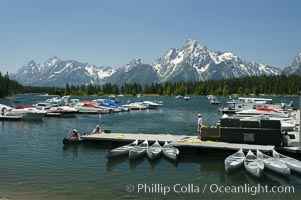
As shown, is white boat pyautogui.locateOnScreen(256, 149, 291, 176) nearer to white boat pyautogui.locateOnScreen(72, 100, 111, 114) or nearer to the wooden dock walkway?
→ the wooden dock walkway

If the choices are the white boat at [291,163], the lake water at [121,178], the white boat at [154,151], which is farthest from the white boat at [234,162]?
the white boat at [154,151]

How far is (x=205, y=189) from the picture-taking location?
82.2 feet

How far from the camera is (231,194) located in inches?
944

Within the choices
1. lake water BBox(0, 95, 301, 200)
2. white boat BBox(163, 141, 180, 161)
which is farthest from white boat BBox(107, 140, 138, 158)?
white boat BBox(163, 141, 180, 161)

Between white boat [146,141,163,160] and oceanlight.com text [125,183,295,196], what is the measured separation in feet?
22.8

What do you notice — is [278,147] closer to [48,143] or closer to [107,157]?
[107,157]

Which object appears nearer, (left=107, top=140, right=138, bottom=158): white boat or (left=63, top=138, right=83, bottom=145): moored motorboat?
(left=107, top=140, right=138, bottom=158): white boat

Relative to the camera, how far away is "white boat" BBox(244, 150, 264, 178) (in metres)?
27.7

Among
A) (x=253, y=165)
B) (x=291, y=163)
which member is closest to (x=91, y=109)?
(x=253, y=165)

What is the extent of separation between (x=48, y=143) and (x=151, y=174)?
19.8m

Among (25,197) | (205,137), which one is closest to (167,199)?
(25,197)

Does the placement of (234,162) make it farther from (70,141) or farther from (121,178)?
(70,141)

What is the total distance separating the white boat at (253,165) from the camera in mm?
27678

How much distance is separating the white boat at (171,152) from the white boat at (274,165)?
293 inches
